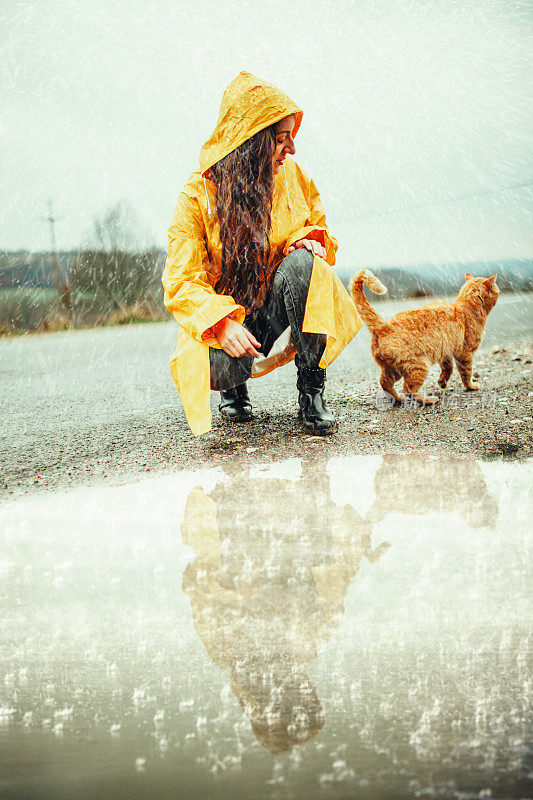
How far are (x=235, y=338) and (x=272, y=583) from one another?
106cm

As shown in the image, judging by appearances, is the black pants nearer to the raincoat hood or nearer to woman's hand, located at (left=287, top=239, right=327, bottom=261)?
woman's hand, located at (left=287, top=239, right=327, bottom=261)

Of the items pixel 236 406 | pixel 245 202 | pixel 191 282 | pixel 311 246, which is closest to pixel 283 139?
pixel 245 202

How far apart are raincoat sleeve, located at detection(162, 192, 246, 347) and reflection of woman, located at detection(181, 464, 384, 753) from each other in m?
0.59

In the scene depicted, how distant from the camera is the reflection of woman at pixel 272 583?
0.95m

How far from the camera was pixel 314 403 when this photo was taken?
2.58m

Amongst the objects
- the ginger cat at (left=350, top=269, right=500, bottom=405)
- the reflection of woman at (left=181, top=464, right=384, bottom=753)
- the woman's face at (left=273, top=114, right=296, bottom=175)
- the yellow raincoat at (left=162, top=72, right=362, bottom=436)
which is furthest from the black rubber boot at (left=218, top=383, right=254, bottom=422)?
the woman's face at (left=273, top=114, right=296, bottom=175)

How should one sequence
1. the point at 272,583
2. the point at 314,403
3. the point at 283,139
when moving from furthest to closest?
the point at 314,403 < the point at 283,139 < the point at 272,583

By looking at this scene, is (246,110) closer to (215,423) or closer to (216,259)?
(216,259)

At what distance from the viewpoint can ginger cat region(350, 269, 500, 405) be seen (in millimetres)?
2725

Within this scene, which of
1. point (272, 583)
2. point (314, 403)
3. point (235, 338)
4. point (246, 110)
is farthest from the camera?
point (314, 403)

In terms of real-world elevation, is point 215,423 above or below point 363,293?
below

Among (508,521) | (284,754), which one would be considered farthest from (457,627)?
(508,521)

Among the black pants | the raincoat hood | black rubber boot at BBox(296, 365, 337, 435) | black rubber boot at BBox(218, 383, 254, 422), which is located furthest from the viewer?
black rubber boot at BBox(218, 383, 254, 422)

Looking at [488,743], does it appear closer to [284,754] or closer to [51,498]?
[284,754]
